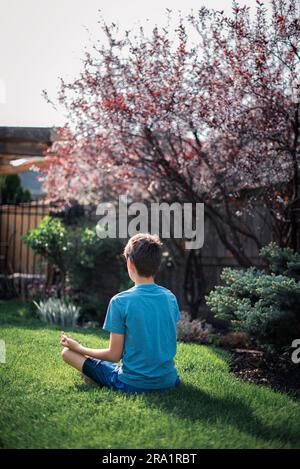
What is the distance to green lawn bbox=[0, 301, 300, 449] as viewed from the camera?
257cm

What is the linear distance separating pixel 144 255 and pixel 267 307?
1356 mm

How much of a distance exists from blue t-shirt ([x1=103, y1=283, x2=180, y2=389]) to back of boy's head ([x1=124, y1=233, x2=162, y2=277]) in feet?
0.37

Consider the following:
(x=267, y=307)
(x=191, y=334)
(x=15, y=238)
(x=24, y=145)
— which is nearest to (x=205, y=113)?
(x=267, y=307)

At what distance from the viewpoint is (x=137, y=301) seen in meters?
3.30

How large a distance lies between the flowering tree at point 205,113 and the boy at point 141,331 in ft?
8.30

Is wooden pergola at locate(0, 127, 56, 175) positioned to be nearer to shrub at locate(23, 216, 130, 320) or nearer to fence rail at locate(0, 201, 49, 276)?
shrub at locate(23, 216, 130, 320)

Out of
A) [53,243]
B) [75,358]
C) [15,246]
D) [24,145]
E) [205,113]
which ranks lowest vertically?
[75,358]

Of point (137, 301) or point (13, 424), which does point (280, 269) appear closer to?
point (137, 301)

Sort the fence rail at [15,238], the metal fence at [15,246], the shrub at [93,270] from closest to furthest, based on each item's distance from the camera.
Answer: the shrub at [93,270], the metal fence at [15,246], the fence rail at [15,238]

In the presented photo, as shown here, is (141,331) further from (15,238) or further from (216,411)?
(15,238)

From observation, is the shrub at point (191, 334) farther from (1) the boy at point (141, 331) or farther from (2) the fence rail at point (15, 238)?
(2) the fence rail at point (15, 238)

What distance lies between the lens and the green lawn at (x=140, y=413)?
8.42 feet

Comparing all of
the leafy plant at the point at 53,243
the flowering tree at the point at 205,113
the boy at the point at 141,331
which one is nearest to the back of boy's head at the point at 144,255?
the boy at the point at 141,331

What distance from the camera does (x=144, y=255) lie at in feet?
11.0
